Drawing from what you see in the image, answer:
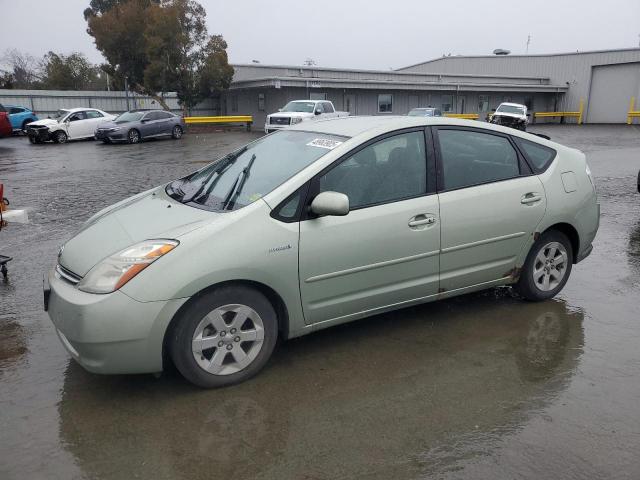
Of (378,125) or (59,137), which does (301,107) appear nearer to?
(59,137)

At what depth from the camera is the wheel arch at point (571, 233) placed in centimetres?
471

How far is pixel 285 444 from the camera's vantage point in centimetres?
291

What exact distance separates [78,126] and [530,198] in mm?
24266

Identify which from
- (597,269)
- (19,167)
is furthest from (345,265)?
(19,167)

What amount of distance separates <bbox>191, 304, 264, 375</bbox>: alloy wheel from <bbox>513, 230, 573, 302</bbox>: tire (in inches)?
98.4

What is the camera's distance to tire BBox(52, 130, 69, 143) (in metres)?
24.0

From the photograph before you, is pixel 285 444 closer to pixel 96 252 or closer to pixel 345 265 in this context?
pixel 345 265

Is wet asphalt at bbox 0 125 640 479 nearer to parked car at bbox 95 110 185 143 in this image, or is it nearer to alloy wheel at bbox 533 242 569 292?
alloy wheel at bbox 533 242 569 292

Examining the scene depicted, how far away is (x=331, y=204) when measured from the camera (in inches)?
137

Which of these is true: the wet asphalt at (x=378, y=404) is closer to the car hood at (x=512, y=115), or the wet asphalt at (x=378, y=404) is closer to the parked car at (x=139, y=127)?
the parked car at (x=139, y=127)

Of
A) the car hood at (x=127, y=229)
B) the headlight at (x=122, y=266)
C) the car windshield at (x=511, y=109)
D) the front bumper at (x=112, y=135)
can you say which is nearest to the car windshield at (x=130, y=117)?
the front bumper at (x=112, y=135)

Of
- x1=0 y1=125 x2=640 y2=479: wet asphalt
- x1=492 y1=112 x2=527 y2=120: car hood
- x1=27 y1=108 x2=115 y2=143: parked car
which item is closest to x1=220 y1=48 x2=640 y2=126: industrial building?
x1=492 y1=112 x2=527 y2=120: car hood

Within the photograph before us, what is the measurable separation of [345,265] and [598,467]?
6.01 ft

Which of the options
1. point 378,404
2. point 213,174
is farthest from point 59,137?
point 378,404
